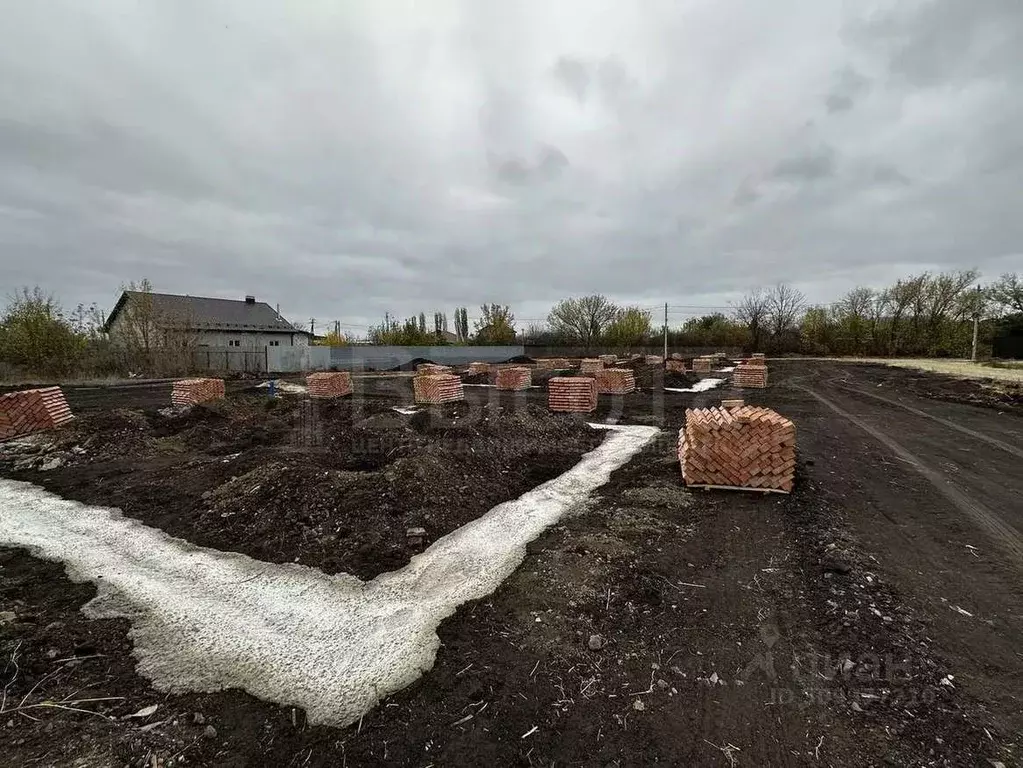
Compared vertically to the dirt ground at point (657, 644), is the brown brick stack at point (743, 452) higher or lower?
higher

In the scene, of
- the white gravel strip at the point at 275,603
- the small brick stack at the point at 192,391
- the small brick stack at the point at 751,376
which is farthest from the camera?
the small brick stack at the point at 751,376

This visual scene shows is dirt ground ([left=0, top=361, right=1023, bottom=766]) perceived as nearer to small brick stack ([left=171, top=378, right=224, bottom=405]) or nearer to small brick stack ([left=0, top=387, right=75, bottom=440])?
small brick stack ([left=0, top=387, right=75, bottom=440])

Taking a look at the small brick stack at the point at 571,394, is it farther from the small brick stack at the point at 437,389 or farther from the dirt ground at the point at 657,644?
the dirt ground at the point at 657,644

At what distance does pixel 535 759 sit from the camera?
2.25 metres

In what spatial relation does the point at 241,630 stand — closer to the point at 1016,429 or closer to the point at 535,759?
the point at 535,759

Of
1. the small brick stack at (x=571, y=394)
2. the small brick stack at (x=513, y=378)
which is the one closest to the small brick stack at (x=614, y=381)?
the small brick stack at (x=513, y=378)

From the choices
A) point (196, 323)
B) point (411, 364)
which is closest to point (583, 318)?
point (411, 364)

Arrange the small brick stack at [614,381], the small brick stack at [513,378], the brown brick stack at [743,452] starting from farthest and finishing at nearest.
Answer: the small brick stack at [513,378], the small brick stack at [614,381], the brown brick stack at [743,452]

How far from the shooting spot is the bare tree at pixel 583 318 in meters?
47.8

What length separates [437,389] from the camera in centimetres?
1295

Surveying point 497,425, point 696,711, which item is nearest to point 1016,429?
point 497,425

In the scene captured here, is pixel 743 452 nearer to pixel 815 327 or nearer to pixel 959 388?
pixel 959 388

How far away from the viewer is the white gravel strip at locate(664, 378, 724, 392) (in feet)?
60.6

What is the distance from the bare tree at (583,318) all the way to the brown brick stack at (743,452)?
137 ft
